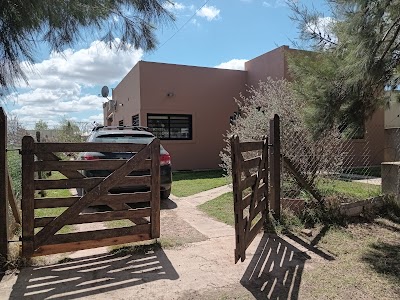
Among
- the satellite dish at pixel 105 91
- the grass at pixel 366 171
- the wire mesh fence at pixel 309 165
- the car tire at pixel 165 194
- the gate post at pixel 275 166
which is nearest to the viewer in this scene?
the gate post at pixel 275 166

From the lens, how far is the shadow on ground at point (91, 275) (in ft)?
11.5

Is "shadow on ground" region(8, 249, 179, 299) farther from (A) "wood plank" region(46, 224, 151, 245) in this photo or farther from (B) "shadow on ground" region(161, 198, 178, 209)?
(B) "shadow on ground" region(161, 198, 178, 209)

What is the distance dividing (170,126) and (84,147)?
10.2 meters

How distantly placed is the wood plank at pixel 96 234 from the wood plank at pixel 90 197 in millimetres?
102

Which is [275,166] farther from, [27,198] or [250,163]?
[27,198]

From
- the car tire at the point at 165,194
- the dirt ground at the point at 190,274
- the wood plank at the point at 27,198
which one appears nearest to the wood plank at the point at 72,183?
the wood plank at the point at 27,198

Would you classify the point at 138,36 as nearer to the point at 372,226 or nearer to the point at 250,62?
the point at 372,226

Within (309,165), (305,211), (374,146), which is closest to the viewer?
(305,211)

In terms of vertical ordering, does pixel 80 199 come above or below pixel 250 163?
below

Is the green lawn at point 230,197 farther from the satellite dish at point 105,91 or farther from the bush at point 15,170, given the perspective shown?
the satellite dish at point 105,91

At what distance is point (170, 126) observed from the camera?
47.7 ft

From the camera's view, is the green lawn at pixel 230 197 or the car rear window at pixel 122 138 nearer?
the green lawn at pixel 230 197

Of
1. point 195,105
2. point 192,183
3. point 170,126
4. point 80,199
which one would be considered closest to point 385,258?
point 80,199

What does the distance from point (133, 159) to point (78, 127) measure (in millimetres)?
21236
